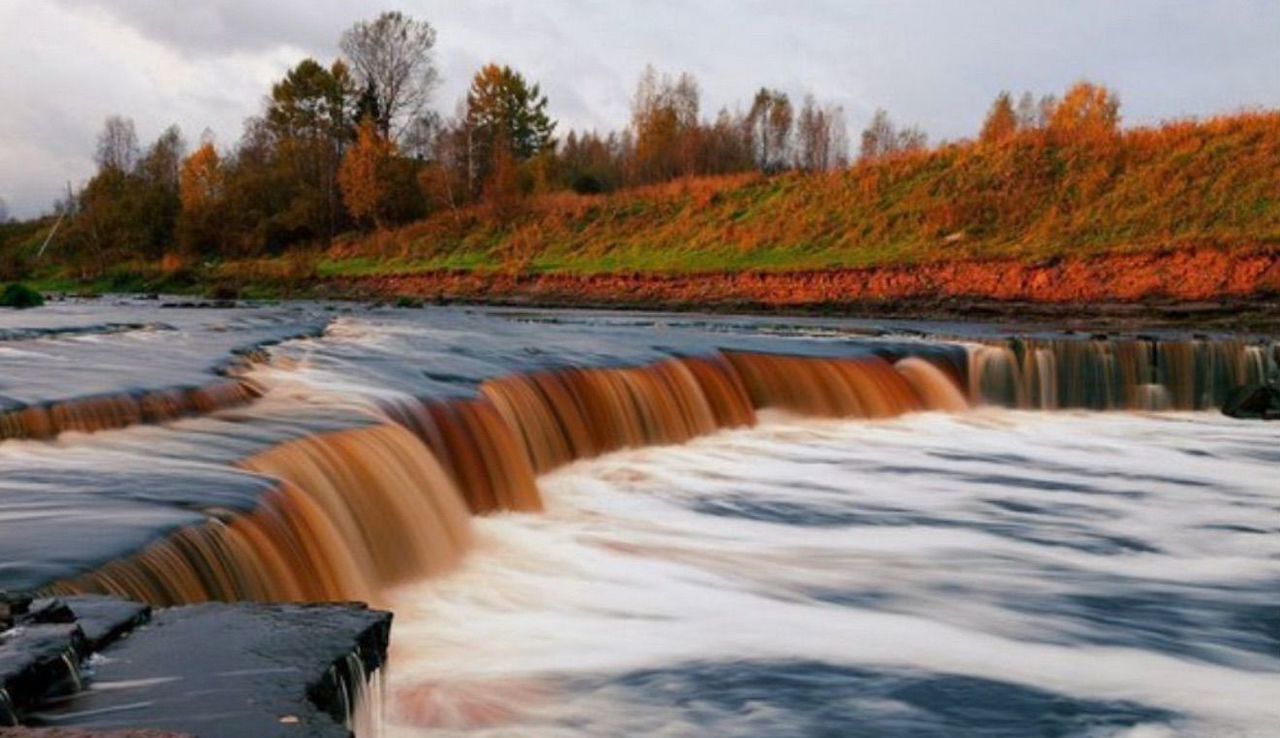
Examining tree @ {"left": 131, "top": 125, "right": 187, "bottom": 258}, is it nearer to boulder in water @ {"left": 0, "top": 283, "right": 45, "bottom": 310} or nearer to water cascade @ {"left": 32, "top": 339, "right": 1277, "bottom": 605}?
boulder in water @ {"left": 0, "top": 283, "right": 45, "bottom": 310}

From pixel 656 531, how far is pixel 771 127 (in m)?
78.4

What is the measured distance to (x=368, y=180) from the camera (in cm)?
4706

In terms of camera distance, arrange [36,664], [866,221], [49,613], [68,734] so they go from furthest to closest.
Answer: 1. [866,221]
2. [49,613]
3. [36,664]
4. [68,734]

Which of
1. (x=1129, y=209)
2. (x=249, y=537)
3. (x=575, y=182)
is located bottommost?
(x=249, y=537)

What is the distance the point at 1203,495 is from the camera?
1020 centimetres

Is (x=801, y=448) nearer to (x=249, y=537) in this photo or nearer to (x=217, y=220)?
(x=249, y=537)

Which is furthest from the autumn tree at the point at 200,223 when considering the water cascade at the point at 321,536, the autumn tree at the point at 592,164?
the water cascade at the point at 321,536

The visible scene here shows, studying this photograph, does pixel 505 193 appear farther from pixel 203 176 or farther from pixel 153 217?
pixel 203 176

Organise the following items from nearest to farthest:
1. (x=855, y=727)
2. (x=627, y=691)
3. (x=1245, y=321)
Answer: (x=855, y=727) → (x=627, y=691) → (x=1245, y=321)

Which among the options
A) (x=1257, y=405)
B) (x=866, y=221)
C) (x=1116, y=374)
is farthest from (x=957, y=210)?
(x=1257, y=405)

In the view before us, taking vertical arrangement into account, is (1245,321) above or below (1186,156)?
below

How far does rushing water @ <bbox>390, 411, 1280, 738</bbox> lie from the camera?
15.8 feet

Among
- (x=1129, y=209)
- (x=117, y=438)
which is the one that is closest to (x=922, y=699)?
(x=117, y=438)

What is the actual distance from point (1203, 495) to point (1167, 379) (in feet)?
22.3
